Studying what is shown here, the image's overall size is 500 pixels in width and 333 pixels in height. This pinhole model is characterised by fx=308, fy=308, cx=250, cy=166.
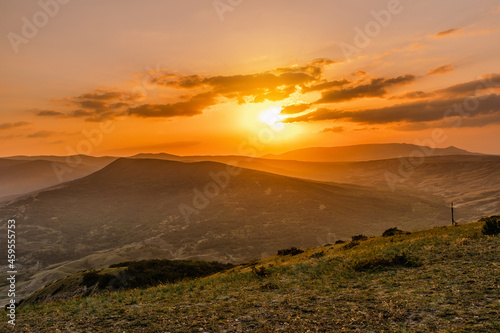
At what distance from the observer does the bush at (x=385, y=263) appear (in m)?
16.8

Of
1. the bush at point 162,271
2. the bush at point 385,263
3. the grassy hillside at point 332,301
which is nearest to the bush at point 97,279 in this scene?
the bush at point 162,271

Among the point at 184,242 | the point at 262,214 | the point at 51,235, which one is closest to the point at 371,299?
the point at 184,242

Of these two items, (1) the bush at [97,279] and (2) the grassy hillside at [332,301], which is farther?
(1) the bush at [97,279]

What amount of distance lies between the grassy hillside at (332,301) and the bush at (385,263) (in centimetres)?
5

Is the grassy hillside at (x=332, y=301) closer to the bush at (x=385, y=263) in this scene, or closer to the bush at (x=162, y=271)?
the bush at (x=385, y=263)

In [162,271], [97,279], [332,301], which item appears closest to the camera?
[332,301]

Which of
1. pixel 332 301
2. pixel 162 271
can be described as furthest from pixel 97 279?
pixel 332 301

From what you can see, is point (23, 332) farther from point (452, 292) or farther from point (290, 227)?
point (290, 227)

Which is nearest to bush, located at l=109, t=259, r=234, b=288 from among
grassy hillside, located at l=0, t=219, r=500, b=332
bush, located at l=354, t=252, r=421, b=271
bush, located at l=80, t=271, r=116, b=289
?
bush, located at l=80, t=271, r=116, b=289

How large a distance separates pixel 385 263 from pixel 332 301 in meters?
6.61

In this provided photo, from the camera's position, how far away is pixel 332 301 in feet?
40.5

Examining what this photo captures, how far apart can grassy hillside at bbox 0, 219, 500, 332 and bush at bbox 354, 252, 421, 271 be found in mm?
52

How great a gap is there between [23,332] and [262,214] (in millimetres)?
188618

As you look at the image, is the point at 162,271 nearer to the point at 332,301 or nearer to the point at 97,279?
the point at 97,279
